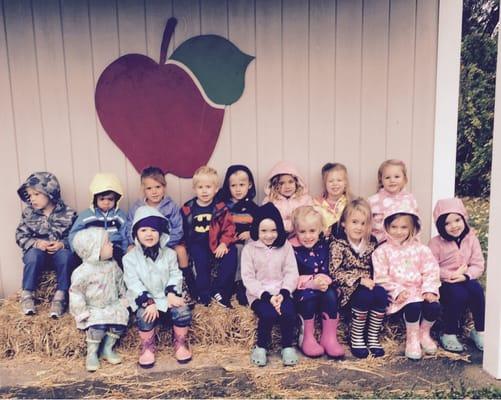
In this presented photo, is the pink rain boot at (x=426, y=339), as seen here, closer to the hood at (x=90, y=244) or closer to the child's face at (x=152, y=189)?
the child's face at (x=152, y=189)

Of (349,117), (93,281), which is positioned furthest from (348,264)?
(93,281)

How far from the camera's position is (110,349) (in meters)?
3.84

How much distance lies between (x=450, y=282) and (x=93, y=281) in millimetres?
2627

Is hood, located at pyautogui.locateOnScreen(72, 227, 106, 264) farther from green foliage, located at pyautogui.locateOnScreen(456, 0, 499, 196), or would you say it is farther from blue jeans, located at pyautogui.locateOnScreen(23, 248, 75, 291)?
green foliage, located at pyautogui.locateOnScreen(456, 0, 499, 196)

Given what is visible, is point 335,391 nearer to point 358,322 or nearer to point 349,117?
point 358,322

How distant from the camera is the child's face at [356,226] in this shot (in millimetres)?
4020

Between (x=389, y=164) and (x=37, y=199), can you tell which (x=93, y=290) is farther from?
(x=389, y=164)

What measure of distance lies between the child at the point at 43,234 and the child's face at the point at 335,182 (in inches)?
84.9

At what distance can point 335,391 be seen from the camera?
3422 mm

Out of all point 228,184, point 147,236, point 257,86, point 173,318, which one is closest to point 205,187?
point 228,184

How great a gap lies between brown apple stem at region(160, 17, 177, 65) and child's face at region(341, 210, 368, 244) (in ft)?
6.73

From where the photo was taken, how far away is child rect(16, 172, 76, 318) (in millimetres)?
4199

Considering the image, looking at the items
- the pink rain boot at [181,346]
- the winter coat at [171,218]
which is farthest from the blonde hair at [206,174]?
the pink rain boot at [181,346]

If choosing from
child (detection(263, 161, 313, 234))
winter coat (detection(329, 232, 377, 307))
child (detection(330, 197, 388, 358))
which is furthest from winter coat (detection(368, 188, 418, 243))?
child (detection(263, 161, 313, 234))
